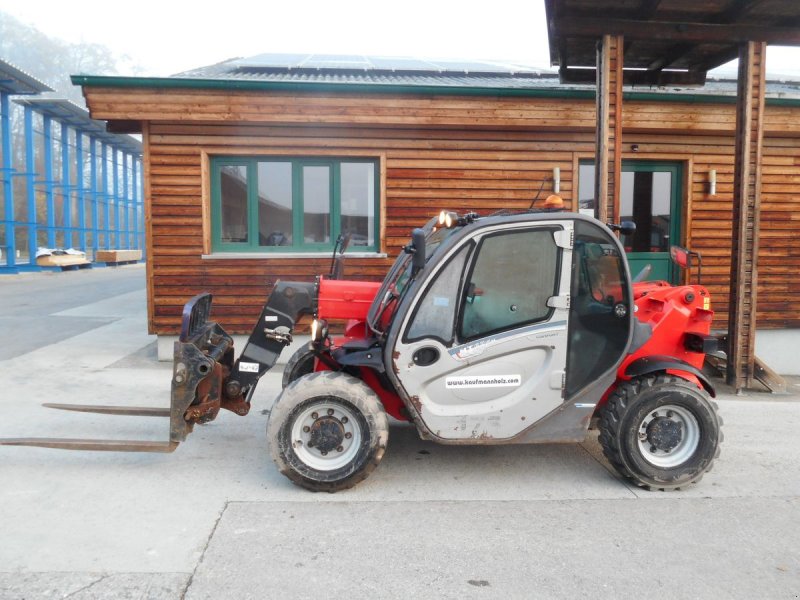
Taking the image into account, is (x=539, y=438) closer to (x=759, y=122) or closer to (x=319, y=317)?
(x=319, y=317)

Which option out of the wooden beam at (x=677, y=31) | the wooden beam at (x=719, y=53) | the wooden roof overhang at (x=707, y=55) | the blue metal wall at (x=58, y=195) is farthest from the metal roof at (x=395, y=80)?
the blue metal wall at (x=58, y=195)

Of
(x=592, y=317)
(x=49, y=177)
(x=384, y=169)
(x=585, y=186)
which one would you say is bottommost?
(x=592, y=317)

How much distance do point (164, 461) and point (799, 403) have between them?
268 inches

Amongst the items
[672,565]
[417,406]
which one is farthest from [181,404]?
[672,565]

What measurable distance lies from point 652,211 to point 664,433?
233 inches

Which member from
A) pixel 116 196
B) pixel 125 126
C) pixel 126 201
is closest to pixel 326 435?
pixel 125 126

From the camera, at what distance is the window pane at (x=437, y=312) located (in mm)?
4281

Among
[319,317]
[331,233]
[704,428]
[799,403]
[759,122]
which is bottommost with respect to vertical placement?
[799,403]

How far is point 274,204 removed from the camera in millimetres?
9273

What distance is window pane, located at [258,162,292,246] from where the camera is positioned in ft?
30.2

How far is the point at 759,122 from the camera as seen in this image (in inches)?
297

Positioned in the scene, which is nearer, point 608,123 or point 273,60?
point 608,123

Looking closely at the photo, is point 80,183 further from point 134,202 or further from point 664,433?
point 664,433

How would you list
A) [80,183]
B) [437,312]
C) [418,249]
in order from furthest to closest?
[80,183], [437,312], [418,249]
